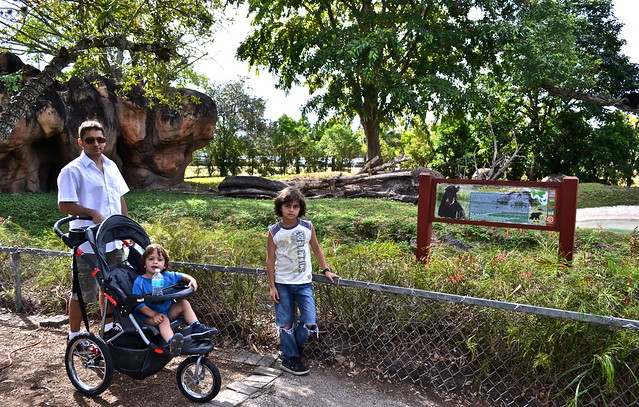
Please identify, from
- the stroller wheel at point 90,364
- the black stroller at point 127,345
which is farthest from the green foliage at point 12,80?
the stroller wheel at point 90,364

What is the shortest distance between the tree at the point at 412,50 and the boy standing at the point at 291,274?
488 inches

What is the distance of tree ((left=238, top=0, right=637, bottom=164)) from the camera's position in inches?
649

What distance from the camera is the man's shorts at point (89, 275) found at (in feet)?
11.7

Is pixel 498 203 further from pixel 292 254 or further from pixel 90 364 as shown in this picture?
pixel 90 364

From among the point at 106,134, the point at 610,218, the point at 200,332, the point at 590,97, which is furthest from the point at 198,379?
Answer: the point at 590,97

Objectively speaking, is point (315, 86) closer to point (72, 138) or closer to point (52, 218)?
point (72, 138)

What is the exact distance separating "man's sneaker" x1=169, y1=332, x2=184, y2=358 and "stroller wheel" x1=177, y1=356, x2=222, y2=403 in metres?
0.18

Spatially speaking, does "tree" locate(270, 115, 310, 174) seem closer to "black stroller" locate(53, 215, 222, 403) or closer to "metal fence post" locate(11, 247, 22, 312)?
"metal fence post" locate(11, 247, 22, 312)

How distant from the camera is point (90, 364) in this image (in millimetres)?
3242

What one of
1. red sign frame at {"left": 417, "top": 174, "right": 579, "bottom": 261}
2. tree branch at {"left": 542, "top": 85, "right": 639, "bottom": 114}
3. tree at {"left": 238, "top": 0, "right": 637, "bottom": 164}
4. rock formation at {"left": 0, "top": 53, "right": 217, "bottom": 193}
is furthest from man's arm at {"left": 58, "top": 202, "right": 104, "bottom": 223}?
tree branch at {"left": 542, "top": 85, "right": 639, "bottom": 114}

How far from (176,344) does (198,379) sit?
356mm

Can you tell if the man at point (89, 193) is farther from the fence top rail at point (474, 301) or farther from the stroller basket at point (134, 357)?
the fence top rail at point (474, 301)

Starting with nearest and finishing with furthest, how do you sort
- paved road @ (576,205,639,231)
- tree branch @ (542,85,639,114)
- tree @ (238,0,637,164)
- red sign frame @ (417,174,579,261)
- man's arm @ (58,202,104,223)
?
man's arm @ (58,202,104,223)
red sign frame @ (417,174,579,261)
paved road @ (576,205,639,231)
tree @ (238,0,637,164)
tree branch @ (542,85,639,114)

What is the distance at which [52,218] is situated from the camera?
33.1 ft
